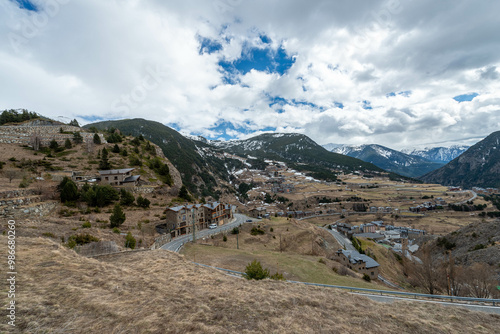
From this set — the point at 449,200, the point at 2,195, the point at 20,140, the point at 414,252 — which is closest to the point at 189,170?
the point at 20,140

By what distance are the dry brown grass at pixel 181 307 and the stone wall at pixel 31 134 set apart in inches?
2671

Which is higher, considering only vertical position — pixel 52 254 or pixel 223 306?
pixel 52 254

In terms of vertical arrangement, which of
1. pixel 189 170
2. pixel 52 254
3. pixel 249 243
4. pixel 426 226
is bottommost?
pixel 426 226

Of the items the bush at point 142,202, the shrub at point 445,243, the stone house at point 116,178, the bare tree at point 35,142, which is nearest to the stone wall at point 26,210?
the bush at point 142,202

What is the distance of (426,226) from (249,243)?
308 ft

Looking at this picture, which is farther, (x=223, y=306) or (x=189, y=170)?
(x=189, y=170)

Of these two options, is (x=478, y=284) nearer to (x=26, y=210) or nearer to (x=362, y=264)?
(x=362, y=264)

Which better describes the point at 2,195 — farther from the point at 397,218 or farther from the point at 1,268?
the point at 397,218

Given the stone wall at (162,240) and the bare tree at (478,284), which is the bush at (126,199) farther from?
the bare tree at (478,284)

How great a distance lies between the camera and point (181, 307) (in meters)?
8.66

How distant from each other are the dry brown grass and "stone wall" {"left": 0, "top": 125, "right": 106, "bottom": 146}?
6783 centimetres

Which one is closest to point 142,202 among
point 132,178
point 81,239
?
point 132,178

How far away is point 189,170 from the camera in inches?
5610

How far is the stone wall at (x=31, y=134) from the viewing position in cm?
5644
